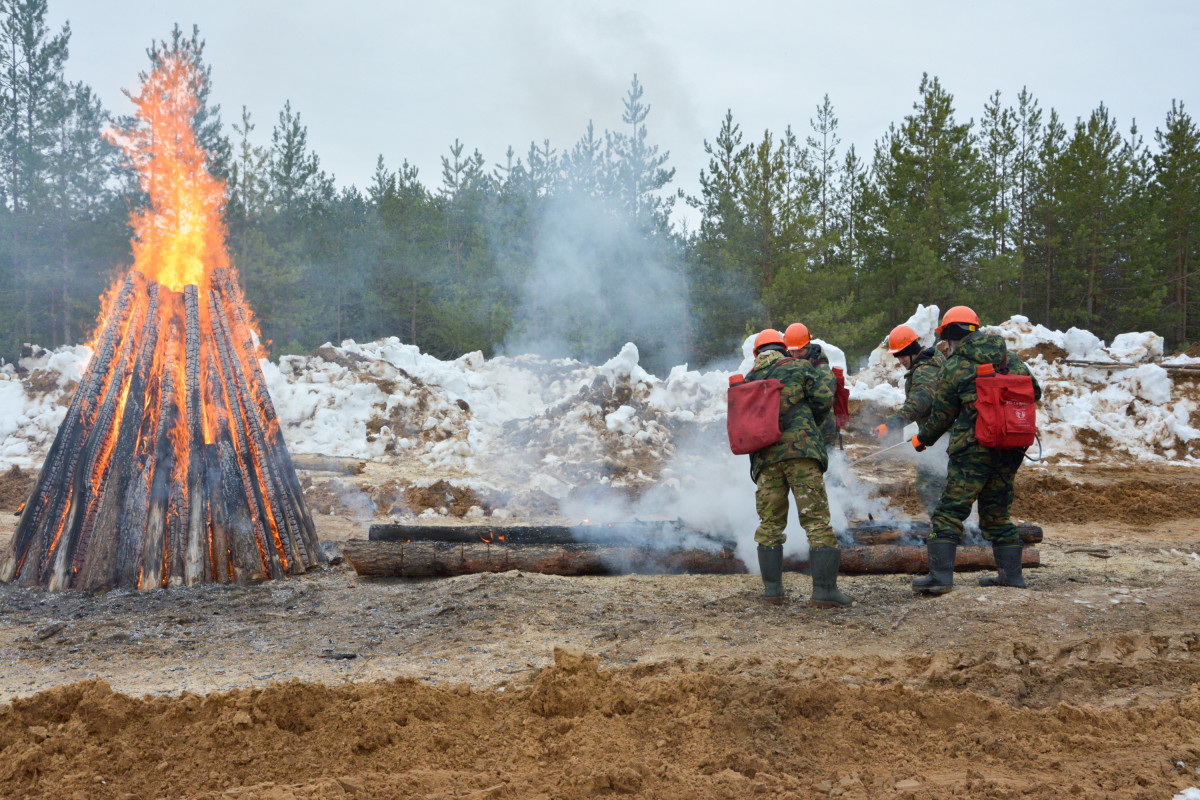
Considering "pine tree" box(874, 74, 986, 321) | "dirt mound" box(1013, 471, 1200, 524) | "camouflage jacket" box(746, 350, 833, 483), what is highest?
"pine tree" box(874, 74, 986, 321)

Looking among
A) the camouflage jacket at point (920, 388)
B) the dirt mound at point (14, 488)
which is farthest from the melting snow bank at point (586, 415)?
the camouflage jacket at point (920, 388)

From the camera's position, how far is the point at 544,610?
193 inches

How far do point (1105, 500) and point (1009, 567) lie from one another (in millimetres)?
6201

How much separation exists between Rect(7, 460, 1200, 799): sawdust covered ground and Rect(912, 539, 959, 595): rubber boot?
148 millimetres

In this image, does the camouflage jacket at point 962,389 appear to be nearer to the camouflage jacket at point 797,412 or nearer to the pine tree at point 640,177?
the camouflage jacket at point 797,412

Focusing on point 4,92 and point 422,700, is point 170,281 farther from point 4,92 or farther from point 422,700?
point 4,92

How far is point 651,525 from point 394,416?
29.9 feet

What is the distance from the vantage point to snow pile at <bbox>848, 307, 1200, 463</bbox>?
41.8ft

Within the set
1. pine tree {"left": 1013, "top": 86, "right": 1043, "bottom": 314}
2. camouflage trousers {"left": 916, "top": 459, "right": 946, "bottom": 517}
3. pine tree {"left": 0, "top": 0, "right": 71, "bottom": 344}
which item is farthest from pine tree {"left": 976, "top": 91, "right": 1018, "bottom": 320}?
pine tree {"left": 0, "top": 0, "right": 71, "bottom": 344}

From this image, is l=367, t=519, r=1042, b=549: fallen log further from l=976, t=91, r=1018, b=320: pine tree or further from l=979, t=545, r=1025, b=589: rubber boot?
l=976, t=91, r=1018, b=320: pine tree

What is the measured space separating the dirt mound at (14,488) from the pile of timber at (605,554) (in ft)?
25.7

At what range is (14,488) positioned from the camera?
36.7 ft

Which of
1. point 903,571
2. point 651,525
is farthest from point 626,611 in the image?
point 903,571

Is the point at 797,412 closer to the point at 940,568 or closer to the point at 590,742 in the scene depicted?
the point at 940,568
